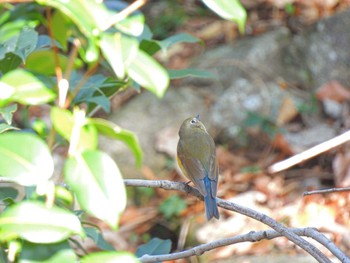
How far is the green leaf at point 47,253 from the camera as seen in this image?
106cm

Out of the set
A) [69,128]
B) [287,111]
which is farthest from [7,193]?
[287,111]

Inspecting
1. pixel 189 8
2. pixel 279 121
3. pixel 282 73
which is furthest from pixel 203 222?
pixel 189 8

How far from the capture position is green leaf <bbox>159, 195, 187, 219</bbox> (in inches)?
207

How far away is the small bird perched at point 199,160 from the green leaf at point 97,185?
72.4 inches

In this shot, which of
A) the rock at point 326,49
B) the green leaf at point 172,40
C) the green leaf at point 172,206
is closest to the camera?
the green leaf at point 172,40

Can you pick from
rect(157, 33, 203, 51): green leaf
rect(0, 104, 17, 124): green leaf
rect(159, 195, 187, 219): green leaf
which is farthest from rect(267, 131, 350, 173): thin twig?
rect(159, 195, 187, 219): green leaf

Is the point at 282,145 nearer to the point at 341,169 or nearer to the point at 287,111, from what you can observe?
the point at 287,111

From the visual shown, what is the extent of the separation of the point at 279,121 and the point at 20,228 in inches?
195

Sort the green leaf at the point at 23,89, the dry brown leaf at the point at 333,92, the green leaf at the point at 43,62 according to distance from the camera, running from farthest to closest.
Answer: the dry brown leaf at the point at 333,92, the green leaf at the point at 43,62, the green leaf at the point at 23,89

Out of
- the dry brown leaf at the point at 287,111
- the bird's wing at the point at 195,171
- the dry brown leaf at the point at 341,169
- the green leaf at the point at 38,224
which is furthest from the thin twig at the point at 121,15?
the dry brown leaf at the point at 287,111

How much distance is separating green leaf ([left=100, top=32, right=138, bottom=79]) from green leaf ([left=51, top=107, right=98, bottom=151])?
0.11 m

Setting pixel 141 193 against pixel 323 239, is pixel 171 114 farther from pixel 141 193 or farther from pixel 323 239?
pixel 323 239

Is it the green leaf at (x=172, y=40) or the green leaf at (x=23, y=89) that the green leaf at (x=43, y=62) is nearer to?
the green leaf at (x=172, y=40)

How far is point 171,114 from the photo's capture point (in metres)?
6.15
